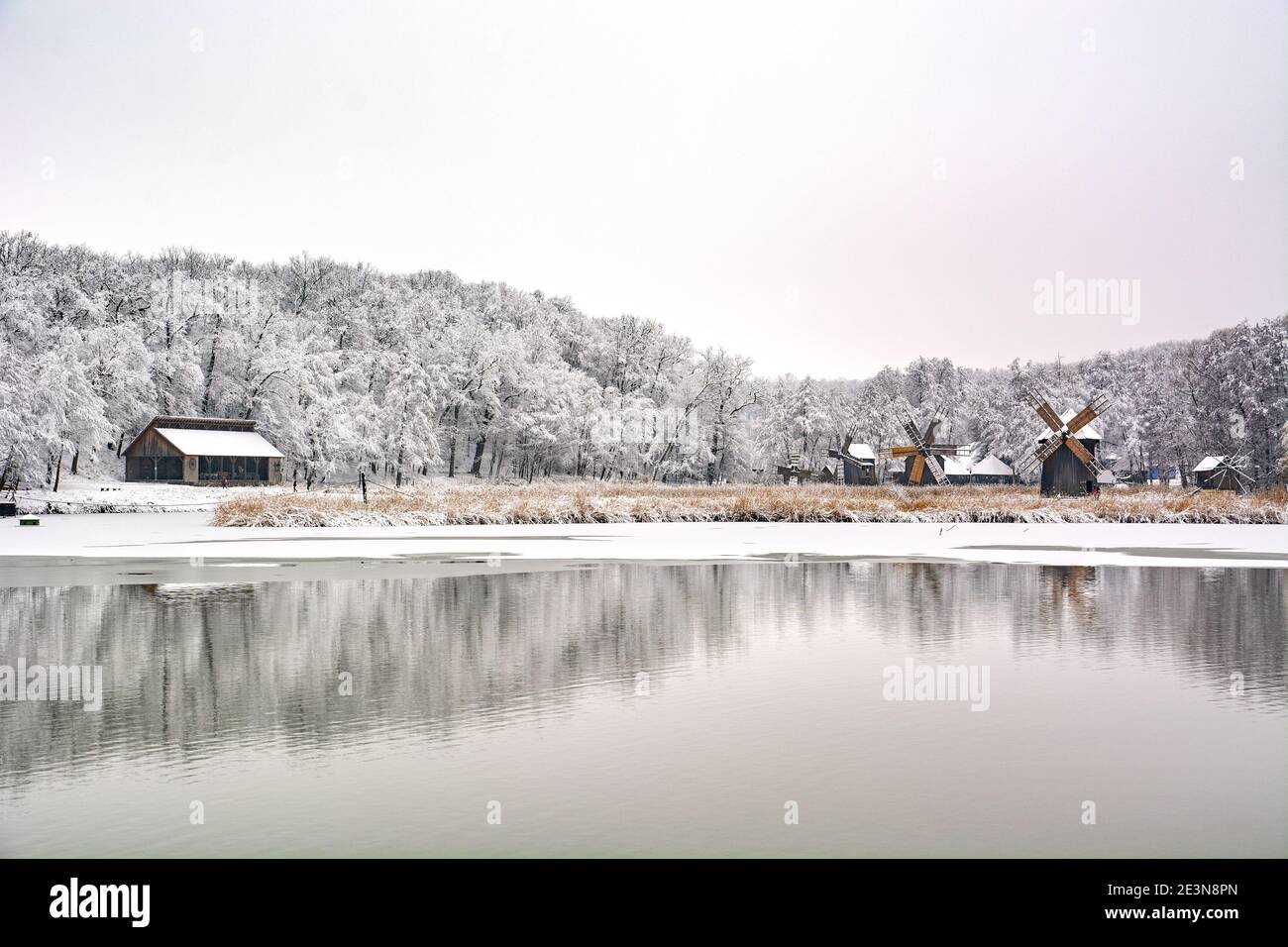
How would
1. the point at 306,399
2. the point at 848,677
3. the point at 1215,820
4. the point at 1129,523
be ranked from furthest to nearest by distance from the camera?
the point at 306,399 < the point at 1129,523 < the point at 848,677 < the point at 1215,820

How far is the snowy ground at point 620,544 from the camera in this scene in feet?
98.2

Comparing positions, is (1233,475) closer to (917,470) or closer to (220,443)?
(917,470)

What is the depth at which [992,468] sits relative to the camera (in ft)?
372

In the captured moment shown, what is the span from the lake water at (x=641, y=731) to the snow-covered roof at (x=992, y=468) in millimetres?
95356

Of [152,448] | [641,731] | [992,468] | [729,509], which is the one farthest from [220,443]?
[641,731]

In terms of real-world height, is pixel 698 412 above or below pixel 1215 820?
above

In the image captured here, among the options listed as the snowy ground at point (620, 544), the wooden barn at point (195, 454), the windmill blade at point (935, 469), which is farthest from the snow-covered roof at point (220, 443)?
the windmill blade at point (935, 469)

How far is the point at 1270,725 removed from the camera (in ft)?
36.9

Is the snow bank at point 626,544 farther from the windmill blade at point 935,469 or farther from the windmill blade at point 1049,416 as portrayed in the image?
A: the windmill blade at point 935,469

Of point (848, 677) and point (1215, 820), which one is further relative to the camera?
point (848, 677)

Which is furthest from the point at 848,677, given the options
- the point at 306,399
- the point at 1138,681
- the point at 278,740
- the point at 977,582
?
the point at 306,399

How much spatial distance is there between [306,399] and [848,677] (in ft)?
257
